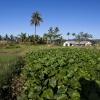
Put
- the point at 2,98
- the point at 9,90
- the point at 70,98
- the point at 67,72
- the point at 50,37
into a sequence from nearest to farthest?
the point at 70,98 → the point at 67,72 → the point at 2,98 → the point at 9,90 → the point at 50,37

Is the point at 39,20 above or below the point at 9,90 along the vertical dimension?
above

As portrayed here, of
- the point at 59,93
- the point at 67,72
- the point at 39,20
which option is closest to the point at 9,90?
the point at 67,72

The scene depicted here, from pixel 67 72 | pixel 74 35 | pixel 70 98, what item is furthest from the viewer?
pixel 74 35

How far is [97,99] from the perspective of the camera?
343 centimetres

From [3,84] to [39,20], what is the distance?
63864mm

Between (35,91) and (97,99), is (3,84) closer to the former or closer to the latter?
(35,91)

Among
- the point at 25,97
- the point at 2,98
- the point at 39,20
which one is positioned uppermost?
the point at 39,20

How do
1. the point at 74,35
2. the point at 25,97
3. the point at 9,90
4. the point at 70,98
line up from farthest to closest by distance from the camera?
1. the point at 74,35
2. the point at 9,90
3. the point at 25,97
4. the point at 70,98

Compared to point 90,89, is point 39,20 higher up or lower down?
higher up

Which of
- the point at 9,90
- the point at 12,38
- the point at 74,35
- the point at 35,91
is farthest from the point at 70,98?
the point at 12,38

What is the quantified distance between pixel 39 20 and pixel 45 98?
221ft

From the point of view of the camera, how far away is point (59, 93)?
3.41 meters

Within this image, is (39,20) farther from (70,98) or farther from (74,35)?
(70,98)

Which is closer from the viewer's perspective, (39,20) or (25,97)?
(25,97)
